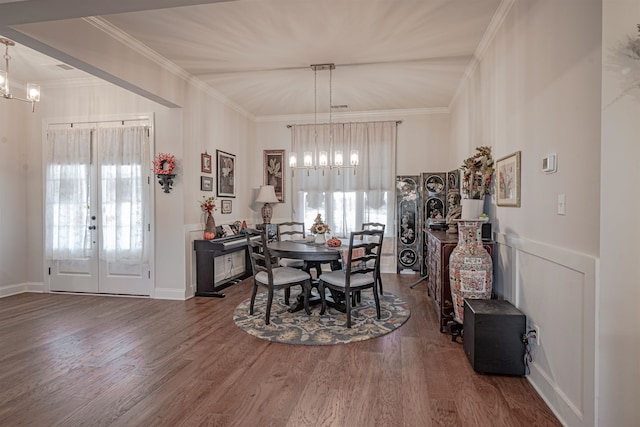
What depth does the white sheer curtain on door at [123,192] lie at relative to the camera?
15.3 ft

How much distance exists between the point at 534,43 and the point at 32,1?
3.29 m

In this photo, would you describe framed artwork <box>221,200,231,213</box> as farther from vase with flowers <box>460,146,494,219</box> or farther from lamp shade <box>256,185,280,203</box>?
vase with flowers <box>460,146,494,219</box>

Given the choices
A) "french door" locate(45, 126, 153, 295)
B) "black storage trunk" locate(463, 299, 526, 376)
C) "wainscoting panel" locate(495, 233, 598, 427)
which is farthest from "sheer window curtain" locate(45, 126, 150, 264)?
"wainscoting panel" locate(495, 233, 598, 427)

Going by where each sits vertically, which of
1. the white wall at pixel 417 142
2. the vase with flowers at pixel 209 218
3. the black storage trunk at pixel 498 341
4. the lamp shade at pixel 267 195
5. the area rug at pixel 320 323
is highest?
the white wall at pixel 417 142

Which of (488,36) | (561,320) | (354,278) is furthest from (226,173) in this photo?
(561,320)

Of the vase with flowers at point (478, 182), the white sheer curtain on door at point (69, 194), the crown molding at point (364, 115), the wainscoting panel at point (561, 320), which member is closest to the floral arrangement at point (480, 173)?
the vase with flowers at point (478, 182)

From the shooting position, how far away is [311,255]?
3.63m

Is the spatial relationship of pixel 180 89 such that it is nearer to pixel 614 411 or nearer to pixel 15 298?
pixel 15 298

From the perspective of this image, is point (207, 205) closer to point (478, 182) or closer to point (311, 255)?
point (311, 255)

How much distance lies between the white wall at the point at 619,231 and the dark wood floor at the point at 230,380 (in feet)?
1.77

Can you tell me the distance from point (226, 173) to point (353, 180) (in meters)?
2.23

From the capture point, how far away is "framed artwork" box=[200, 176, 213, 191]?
496cm

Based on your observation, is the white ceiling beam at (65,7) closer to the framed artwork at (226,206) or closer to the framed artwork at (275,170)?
the framed artwork at (226,206)

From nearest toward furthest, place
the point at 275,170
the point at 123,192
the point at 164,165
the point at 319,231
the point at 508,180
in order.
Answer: the point at 508,180 < the point at 319,231 < the point at 164,165 < the point at 123,192 < the point at 275,170
